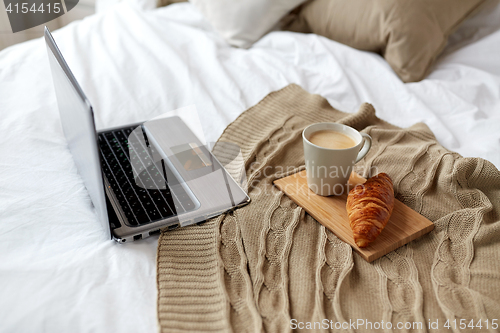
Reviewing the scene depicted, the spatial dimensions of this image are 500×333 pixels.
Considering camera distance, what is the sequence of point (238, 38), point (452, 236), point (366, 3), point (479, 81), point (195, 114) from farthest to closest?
point (238, 38) → point (366, 3) → point (479, 81) → point (195, 114) → point (452, 236)

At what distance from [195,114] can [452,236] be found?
Answer: 0.62 meters

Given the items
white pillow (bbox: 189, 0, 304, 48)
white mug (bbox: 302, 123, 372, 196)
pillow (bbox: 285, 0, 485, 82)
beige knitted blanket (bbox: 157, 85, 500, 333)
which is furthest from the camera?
white pillow (bbox: 189, 0, 304, 48)

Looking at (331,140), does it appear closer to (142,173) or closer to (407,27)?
(142,173)

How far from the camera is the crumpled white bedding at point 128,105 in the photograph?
500 millimetres

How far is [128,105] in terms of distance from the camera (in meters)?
0.98

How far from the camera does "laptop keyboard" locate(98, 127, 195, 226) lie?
0.62 meters

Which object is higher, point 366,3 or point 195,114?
point 366,3

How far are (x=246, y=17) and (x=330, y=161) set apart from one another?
90 centimetres

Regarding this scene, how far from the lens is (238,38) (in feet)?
4.41

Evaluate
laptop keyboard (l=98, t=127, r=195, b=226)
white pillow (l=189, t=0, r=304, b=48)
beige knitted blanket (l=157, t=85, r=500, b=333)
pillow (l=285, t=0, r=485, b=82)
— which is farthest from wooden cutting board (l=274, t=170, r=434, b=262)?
white pillow (l=189, t=0, r=304, b=48)

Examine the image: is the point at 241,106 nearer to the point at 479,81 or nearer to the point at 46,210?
the point at 46,210

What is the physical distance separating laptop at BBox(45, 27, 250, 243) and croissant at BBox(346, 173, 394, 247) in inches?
7.2

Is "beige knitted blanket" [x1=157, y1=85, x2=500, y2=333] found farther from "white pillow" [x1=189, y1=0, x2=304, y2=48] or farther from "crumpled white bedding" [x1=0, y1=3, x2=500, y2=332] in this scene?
"white pillow" [x1=189, y1=0, x2=304, y2=48]

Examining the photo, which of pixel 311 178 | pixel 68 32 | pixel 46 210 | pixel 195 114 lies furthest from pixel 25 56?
pixel 311 178
